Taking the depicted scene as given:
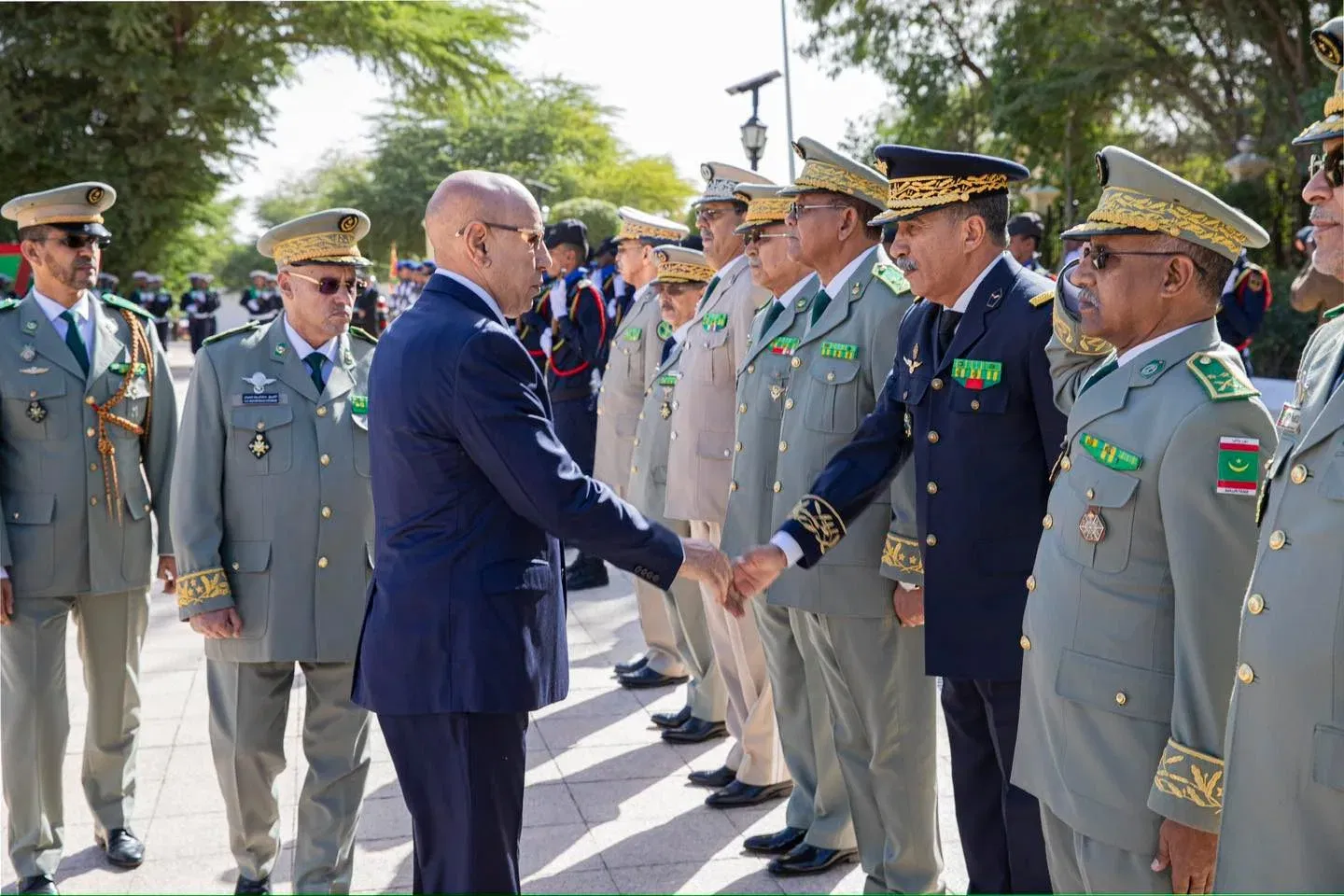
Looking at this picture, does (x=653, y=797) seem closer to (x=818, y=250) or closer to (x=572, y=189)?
(x=818, y=250)

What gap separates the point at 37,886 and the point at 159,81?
93.2ft

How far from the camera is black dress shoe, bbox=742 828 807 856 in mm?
4609

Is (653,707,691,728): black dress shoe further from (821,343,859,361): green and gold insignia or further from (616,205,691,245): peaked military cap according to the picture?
(616,205,691,245): peaked military cap

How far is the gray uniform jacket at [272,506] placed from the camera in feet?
13.5

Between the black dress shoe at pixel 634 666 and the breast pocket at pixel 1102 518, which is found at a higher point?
the breast pocket at pixel 1102 518

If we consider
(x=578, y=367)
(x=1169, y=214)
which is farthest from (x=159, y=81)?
(x=1169, y=214)

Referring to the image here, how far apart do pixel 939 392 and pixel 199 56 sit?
30.8 m

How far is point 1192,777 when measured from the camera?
2379 millimetres

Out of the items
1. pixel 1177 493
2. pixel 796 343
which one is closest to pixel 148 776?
pixel 796 343

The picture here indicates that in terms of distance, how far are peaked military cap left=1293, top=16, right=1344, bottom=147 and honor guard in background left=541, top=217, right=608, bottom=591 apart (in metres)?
7.14

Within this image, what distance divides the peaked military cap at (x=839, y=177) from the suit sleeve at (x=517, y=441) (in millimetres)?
1504

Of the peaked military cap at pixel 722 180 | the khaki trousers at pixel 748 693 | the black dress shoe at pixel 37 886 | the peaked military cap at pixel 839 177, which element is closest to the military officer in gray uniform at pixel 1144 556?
the peaked military cap at pixel 839 177

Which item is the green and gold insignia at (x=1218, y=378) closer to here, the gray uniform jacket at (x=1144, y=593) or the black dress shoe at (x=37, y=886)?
the gray uniform jacket at (x=1144, y=593)

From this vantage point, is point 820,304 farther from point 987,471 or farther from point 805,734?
point 805,734
